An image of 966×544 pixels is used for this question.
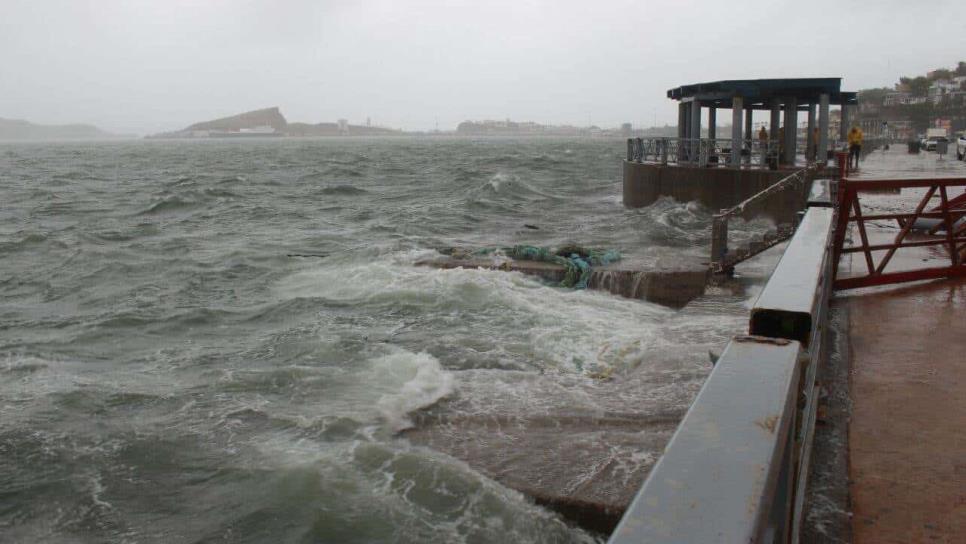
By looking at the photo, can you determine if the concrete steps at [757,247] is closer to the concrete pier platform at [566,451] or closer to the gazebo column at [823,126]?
the concrete pier platform at [566,451]

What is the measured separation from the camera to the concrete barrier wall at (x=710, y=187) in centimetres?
1889

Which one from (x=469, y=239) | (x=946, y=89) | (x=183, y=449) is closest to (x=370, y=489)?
(x=183, y=449)

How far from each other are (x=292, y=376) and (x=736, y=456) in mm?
7451

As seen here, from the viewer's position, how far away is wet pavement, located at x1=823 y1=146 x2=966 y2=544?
2986mm

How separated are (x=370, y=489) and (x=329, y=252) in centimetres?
1201

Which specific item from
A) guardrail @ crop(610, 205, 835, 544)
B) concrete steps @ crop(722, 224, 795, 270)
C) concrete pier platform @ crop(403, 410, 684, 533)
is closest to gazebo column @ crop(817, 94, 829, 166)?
concrete steps @ crop(722, 224, 795, 270)

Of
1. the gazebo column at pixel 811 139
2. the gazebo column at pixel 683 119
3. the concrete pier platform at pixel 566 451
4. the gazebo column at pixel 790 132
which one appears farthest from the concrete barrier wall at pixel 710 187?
the concrete pier platform at pixel 566 451

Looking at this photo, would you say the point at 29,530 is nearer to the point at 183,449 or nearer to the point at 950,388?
the point at 183,449

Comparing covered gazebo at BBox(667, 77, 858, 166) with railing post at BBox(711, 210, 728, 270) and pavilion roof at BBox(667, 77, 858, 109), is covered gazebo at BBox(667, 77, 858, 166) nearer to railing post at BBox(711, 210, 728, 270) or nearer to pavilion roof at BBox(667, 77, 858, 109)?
pavilion roof at BBox(667, 77, 858, 109)

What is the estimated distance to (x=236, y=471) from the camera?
6.01 metres

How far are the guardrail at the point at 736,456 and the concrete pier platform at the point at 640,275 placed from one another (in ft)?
30.1

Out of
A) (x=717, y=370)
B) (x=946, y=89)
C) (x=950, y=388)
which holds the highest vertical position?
(x=946, y=89)

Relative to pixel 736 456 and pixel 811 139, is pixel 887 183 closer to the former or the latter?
pixel 736 456

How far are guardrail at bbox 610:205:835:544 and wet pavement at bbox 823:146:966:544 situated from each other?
126cm
